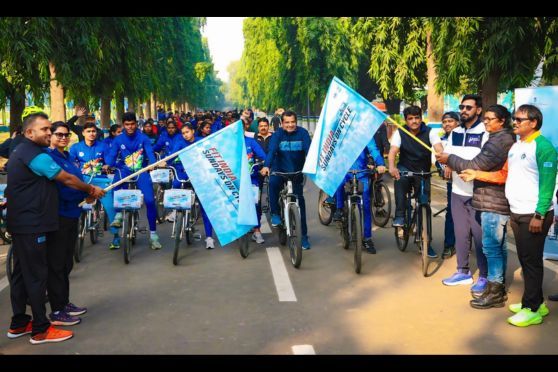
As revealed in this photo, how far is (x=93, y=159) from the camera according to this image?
8.86 meters

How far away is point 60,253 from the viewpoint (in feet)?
18.1

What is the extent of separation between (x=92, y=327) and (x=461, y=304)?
3411 mm

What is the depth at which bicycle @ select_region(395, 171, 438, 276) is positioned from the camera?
703cm

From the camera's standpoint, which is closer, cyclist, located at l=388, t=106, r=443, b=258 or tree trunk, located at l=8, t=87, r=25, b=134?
cyclist, located at l=388, t=106, r=443, b=258

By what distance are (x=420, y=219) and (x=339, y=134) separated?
1.40 metres

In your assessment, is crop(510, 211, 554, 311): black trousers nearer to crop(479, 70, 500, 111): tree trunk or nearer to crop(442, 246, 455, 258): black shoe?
crop(442, 246, 455, 258): black shoe

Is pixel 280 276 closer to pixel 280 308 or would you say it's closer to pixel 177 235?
pixel 280 308

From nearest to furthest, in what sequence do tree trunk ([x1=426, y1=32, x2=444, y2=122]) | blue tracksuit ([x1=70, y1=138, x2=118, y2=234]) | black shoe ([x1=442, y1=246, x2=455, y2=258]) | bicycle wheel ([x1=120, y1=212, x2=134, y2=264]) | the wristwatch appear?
the wristwatch, bicycle wheel ([x1=120, y1=212, x2=134, y2=264]), black shoe ([x1=442, y1=246, x2=455, y2=258]), blue tracksuit ([x1=70, y1=138, x2=118, y2=234]), tree trunk ([x1=426, y1=32, x2=444, y2=122])

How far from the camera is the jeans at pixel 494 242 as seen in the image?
18.8 ft

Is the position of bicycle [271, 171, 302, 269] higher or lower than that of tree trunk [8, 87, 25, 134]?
lower

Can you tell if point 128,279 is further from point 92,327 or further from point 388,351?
point 388,351

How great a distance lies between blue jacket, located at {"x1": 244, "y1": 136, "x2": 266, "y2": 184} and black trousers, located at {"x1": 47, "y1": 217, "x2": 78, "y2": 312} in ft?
11.6

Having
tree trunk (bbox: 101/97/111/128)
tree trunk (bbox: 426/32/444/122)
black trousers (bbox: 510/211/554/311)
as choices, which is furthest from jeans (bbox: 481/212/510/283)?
tree trunk (bbox: 101/97/111/128)
